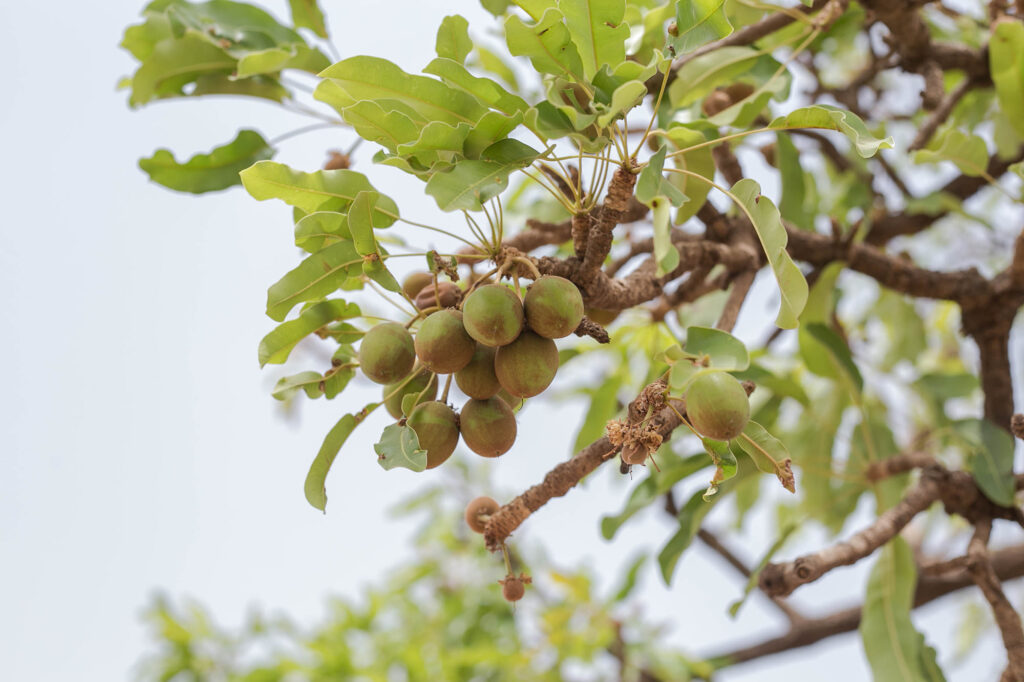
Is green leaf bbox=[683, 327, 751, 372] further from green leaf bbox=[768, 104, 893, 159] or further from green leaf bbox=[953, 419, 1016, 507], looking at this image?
green leaf bbox=[953, 419, 1016, 507]

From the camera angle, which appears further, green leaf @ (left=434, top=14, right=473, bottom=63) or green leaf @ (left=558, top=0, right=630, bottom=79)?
green leaf @ (left=434, top=14, right=473, bottom=63)

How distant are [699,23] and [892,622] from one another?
1.10 meters

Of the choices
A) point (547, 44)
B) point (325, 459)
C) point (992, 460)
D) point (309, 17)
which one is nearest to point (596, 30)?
point (547, 44)

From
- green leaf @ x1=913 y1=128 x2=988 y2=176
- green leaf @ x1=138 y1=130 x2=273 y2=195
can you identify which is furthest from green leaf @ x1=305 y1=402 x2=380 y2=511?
green leaf @ x1=913 y1=128 x2=988 y2=176

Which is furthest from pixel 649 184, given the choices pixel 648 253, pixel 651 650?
pixel 651 650

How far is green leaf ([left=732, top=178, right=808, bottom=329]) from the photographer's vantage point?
0.78 meters

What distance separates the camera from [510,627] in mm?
2770

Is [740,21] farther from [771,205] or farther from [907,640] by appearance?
[907,640]

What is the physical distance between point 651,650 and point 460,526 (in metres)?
1.21

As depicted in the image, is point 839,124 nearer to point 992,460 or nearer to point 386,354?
point 386,354

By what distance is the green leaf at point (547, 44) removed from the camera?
838 millimetres

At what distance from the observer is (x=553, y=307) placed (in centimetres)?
81

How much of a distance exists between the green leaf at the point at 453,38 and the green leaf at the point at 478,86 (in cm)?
10

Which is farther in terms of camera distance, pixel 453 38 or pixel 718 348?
pixel 453 38
